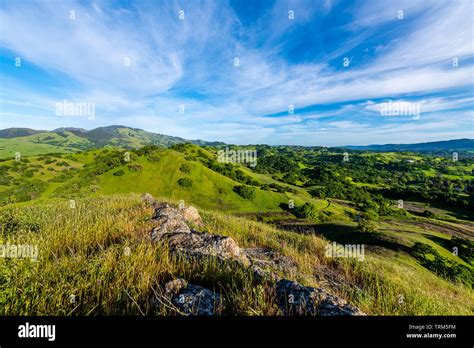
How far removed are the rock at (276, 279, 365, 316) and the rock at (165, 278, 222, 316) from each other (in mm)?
1180

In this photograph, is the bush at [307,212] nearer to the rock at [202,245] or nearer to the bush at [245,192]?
the bush at [245,192]

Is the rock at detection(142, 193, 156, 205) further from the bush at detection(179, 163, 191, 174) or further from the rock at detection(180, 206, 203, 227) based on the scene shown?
the bush at detection(179, 163, 191, 174)

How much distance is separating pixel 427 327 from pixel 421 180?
23177cm

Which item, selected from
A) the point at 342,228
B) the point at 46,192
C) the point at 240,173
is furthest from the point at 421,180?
the point at 46,192

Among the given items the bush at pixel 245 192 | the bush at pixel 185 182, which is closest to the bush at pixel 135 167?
the bush at pixel 185 182

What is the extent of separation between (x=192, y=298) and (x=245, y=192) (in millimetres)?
83666

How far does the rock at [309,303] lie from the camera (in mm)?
3441

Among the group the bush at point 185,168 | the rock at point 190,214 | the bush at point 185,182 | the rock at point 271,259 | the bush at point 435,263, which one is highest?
the bush at point 185,168

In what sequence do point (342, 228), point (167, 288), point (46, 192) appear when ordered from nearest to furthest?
point (167, 288)
point (342, 228)
point (46, 192)

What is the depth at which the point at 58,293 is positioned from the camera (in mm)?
3270

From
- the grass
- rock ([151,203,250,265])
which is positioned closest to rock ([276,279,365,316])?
the grass

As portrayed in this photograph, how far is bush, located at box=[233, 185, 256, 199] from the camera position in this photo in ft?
283

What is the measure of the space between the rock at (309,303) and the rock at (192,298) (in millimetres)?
1180

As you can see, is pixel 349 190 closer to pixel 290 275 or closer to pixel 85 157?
pixel 290 275
